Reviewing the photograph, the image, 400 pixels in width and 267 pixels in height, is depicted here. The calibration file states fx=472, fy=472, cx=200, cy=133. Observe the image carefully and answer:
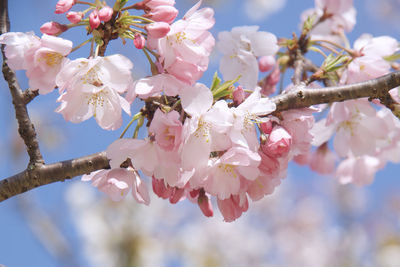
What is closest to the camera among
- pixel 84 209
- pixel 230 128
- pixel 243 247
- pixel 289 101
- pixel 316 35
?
pixel 230 128

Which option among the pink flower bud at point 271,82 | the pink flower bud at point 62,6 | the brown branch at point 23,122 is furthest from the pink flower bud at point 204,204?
the pink flower bud at point 271,82

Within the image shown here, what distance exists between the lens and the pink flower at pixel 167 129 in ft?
4.05

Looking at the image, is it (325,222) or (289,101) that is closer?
(289,101)

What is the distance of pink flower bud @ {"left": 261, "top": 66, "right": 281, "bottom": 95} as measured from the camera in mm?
2324

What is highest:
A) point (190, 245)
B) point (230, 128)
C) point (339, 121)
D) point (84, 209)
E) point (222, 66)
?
point (230, 128)

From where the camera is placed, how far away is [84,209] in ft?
26.2

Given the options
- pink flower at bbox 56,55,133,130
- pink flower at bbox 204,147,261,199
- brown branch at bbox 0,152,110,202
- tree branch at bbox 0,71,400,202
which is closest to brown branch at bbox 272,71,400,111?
tree branch at bbox 0,71,400,202

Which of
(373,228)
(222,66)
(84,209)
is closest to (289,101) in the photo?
(222,66)

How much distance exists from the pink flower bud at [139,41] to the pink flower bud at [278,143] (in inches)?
17.9

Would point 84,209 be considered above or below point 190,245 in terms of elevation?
above

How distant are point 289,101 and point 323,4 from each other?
4.37 ft

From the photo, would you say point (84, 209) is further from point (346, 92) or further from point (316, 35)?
point (346, 92)

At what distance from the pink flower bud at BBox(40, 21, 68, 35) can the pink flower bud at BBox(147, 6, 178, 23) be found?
280mm

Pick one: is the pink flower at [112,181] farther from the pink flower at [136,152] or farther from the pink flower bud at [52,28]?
the pink flower bud at [52,28]
